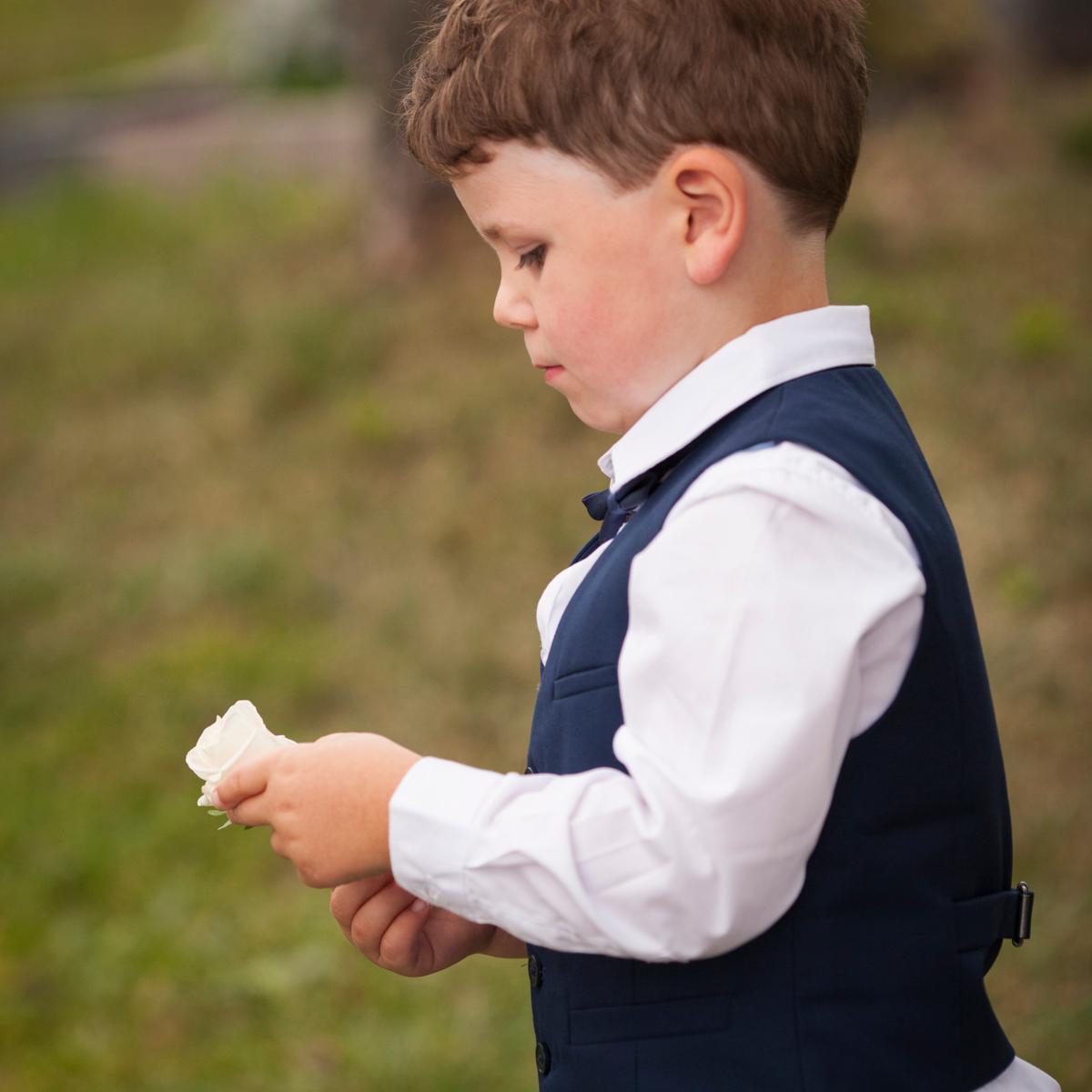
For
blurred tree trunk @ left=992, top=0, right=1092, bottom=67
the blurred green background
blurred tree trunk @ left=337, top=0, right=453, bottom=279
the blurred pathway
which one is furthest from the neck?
blurred tree trunk @ left=992, top=0, right=1092, bottom=67

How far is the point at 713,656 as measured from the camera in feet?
3.33

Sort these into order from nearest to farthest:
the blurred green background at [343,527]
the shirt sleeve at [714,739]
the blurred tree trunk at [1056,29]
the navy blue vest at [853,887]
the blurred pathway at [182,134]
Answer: the shirt sleeve at [714,739]
the navy blue vest at [853,887]
the blurred green background at [343,527]
the blurred tree trunk at [1056,29]
the blurred pathway at [182,134]

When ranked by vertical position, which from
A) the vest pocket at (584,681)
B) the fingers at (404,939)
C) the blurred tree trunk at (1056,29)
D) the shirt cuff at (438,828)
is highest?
the blurred tree trunk at (1056,29)

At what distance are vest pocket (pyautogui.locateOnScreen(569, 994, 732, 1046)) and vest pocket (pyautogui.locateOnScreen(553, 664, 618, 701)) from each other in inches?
10.0

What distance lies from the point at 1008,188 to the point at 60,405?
3521 millimetres

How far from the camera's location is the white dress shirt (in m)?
1.01

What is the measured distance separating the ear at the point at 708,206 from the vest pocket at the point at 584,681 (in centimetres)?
32

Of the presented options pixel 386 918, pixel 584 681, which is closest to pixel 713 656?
pixel 584 681

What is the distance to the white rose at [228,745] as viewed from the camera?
1253mm

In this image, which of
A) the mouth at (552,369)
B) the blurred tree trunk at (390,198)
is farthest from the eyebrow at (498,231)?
the blurred tree trunk at (390,198)

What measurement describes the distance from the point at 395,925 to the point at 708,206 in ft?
2.29

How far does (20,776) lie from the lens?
3.54 metres

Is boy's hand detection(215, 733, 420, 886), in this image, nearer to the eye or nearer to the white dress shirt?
the white dress shirt

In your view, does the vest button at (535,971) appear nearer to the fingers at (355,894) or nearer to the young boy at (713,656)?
the young boy at (713,656)
